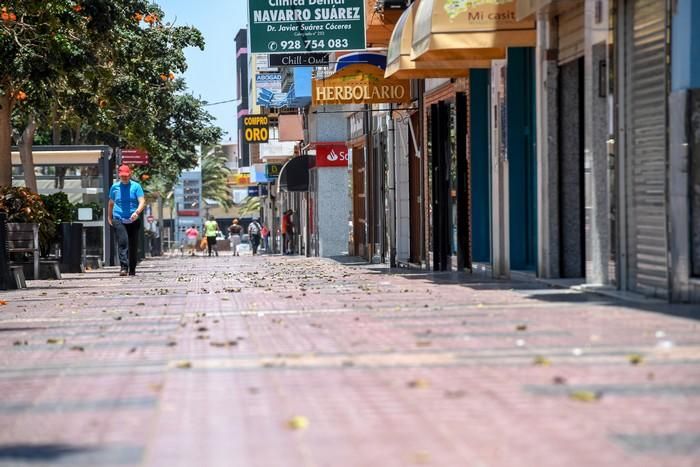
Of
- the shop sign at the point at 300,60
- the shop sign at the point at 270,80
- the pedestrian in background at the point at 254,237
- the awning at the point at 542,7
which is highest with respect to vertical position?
the shop sign at the point at 270,80

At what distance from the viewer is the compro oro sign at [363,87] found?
92.3ft

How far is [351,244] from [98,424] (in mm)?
37975

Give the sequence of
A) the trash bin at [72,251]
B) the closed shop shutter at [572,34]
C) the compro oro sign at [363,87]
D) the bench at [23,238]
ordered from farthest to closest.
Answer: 1. the trash bin at [72,251]
2. the compro oro sign at [363,87]
3. the bench at [23,238]
4. the closed shop shutter at [572,34]

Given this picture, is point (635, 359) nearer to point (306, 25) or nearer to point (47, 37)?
point (47, 37)

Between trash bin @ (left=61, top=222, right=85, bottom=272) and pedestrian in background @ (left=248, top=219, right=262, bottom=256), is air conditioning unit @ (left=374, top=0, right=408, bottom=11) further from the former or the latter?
pedestrian in background @ (left=248, top=219, right=262, bottom=256)

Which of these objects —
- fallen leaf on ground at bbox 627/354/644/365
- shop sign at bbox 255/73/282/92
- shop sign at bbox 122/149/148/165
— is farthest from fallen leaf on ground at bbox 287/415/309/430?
shop sign at bbox 255/73/282/92

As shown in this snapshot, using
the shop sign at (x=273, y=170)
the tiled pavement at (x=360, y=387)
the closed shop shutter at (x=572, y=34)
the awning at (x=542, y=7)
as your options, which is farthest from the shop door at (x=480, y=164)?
the shop sign at (x=273, y=170)

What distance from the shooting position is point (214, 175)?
140 meters

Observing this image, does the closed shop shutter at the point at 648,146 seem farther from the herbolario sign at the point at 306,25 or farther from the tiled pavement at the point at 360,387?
the herbolario sign at the point at 306,25

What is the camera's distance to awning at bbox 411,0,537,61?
19141 millimetres

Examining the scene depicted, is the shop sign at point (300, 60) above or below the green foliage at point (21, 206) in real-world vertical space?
above

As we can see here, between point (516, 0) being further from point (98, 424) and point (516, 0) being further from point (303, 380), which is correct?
point (98, 424)

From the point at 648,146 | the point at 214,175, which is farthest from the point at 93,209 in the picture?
the point at 214,175

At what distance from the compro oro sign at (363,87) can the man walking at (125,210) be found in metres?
4.54
